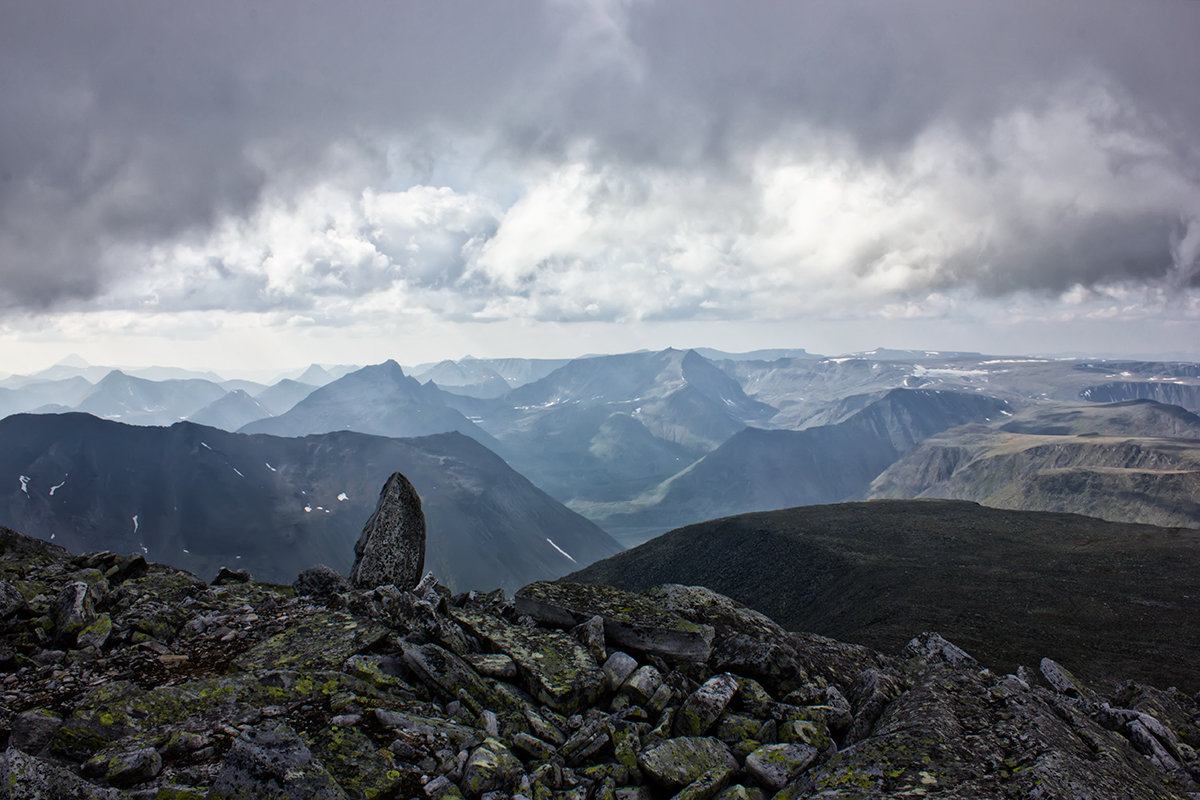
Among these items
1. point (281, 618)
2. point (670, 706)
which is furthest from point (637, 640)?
point (281, 618)

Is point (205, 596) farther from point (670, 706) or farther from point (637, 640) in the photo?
point (670, 706)

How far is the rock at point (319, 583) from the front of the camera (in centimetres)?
1766

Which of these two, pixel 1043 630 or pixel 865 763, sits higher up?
pixel 865 763

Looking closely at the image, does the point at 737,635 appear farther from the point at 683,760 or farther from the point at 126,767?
the point at 126,767

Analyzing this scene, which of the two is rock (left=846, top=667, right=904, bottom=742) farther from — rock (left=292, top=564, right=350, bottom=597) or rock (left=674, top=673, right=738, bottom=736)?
rock (left=292, top=564, right=350, bottom=597)

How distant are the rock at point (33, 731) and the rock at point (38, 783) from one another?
8.15ft

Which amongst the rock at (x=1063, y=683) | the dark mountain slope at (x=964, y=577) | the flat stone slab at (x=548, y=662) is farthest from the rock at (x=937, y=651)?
the dark mountain slope at (x=964, y=577)

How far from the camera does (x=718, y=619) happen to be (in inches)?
601

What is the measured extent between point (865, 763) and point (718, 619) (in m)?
6.75

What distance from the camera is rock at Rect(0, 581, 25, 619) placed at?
1238 centimetres

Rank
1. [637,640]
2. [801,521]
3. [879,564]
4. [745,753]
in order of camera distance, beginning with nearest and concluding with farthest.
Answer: [745,753] < [637,640] < [879,564] < [801,521]

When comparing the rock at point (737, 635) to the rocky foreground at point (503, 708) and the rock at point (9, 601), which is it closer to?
the rocky foreground at point (503, 708)

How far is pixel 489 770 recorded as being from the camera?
8.70 meters

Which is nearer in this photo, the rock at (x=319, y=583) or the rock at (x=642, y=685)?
the rock at (x=642, y=685)
